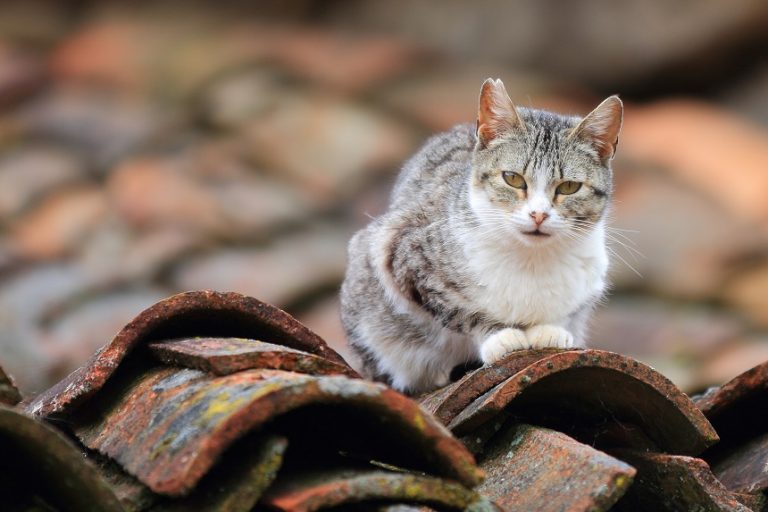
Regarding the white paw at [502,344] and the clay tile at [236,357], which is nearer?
the clay tile at [236,357]

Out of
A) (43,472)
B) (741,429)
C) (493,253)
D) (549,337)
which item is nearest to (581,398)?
(741,429)

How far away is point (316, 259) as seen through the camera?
10992 mm

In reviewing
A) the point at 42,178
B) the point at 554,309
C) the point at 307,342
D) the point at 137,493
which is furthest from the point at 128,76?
the point at 137,493

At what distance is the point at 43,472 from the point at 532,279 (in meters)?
2.52

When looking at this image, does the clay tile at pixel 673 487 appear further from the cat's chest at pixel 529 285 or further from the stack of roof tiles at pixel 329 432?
the cat's chest at pixel 529 285

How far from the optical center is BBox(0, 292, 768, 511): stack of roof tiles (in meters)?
2.42

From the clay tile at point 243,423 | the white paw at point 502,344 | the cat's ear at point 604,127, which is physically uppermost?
the cat's ear at point 604,127

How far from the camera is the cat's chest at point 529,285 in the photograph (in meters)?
4.52

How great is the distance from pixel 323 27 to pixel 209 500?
9.88m

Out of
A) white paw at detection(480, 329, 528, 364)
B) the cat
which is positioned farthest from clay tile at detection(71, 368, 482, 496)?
the cat

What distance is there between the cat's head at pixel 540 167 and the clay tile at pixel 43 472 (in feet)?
8.06

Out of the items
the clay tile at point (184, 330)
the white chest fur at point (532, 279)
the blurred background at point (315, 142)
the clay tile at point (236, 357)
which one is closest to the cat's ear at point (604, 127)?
the white chest fur at point (532, 279)

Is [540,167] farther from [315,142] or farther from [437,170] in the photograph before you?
[315,142]

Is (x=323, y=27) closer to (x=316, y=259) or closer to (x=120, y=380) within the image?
(x=316, y=259)
